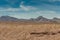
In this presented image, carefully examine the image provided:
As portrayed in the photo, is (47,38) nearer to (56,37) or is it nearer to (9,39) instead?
(56,37)

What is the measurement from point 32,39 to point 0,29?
4.66 meters

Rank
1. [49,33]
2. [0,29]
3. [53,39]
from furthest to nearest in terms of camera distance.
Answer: [0,29]
[49,33]
[53,39]

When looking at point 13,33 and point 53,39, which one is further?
point 13,33

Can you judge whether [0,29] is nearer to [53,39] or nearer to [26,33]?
[26,33]

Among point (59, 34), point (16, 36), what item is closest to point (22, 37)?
point (16, 36)

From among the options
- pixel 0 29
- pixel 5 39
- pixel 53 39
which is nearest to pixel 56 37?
pixel 53 39

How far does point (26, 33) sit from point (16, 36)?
1.08 meters

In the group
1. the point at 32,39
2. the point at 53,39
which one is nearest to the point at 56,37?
the point at 53,39

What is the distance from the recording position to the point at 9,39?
1761 cm

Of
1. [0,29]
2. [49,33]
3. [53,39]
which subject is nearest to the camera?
[53,39]

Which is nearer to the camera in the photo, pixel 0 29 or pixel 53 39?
pixel 53 39

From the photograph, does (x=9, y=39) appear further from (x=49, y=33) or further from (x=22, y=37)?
(x=49, y=33)

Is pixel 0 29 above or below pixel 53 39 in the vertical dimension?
above

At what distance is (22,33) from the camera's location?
60.6 feet
